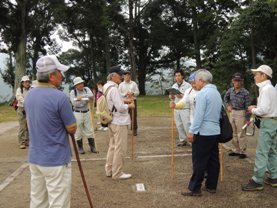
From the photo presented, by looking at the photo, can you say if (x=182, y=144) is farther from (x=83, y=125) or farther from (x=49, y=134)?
(x=49, y=134)

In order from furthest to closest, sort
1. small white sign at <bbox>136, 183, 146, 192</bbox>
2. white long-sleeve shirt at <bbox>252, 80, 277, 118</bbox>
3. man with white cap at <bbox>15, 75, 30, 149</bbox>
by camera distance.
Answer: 1. man with white cap at <bbox>15, 75, 30, 149</bbox>
2. small white sign at <bbox>136, 183, 146, 192</bbox>
3. white long-sleeve shirt at <bbox>252, 80, 277, 118</bbox>

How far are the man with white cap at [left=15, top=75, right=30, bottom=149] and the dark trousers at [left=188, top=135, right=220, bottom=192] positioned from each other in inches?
208

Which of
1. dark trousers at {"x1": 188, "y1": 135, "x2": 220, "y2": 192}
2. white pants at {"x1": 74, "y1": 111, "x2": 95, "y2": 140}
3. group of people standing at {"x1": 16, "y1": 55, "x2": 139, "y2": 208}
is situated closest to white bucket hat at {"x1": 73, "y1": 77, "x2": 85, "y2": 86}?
white pants at {"x1": 74, "y1": 111, "x2": 95, "y2": 140}

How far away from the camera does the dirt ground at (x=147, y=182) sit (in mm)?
5406

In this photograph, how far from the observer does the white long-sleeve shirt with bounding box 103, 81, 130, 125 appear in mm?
6355

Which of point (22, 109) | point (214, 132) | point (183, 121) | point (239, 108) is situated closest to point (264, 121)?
point (214, 132)

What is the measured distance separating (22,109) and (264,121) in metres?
6.17

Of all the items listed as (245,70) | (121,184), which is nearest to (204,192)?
(121,184)

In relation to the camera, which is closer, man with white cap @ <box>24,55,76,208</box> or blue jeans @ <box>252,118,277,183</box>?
man with white cap @ <box>24,55,76,208</box>

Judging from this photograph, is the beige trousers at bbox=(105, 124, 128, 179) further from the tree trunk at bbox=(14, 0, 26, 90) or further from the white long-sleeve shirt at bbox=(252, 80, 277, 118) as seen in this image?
the tree trunk at bbox=(14, 0, 26, 90)

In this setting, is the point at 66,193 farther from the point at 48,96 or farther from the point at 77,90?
the point at 77,90

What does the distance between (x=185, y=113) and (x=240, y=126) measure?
5.11ft

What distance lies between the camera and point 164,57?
41031mm

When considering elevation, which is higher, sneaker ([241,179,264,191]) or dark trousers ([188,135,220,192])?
dark trousers ([188,135,220,192])
